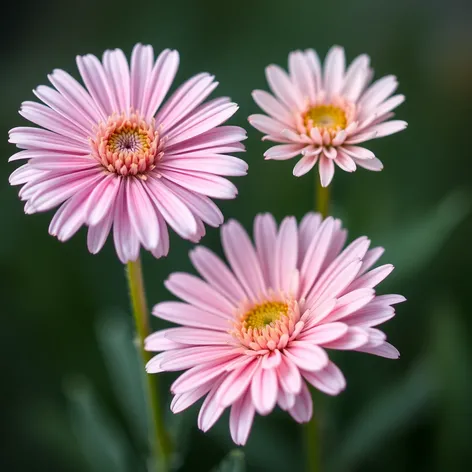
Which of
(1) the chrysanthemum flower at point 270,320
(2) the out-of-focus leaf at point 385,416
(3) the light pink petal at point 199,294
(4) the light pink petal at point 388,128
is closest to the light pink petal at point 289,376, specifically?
(1) the chrysanthemum flower at point 270,320

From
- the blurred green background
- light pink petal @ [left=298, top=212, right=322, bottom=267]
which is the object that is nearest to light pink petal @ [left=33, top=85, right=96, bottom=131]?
light pink petal @ [left=298, top=212, right=322, bottom=267]

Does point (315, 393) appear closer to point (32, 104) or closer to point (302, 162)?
point (302, 162)

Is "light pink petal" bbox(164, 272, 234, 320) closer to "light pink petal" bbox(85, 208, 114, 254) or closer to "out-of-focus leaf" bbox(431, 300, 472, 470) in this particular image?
"light pink petal" bbox(85, 208, 114, 254)

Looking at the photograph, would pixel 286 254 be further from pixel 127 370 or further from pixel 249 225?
pixel 249 225

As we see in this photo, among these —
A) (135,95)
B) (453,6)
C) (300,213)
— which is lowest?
(300,213)

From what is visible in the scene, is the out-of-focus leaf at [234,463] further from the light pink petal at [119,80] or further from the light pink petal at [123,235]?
the light pink petal at [119,80]

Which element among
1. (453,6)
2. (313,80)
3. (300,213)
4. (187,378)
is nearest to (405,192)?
(300,213)
